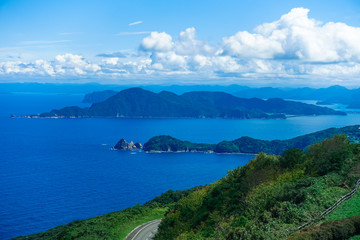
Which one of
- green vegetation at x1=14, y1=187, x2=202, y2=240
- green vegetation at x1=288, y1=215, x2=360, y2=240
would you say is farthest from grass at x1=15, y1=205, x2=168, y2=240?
green vegetation at x1=288, y1=215, x2=360, y2=240

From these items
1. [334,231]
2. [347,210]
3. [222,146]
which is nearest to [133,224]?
[347,210]

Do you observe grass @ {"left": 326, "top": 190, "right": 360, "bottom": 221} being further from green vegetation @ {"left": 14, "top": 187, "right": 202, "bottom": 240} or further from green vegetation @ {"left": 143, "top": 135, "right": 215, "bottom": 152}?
green vegetation @ {"left": 143, "top": 135, "right": 215, "bottom": 152}

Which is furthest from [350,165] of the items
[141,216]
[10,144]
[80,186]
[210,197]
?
[10,144]

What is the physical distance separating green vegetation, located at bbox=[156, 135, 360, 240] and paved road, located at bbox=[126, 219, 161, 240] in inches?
143

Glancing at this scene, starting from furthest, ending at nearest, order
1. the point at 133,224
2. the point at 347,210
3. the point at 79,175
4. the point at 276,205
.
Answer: the point at 79,175, the point at 133,224, the point at 276,205, the point at 347,210

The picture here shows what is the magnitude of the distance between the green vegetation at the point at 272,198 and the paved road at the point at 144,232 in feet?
12.0

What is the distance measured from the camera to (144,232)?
32000 millimetres

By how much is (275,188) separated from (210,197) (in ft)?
27.6

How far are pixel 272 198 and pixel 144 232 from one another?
1609 cm

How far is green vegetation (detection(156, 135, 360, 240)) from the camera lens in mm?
16891

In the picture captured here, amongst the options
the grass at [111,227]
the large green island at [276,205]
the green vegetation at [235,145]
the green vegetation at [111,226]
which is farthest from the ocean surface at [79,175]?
the large green island at [276,205]

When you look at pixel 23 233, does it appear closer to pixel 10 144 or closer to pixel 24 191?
pixel 24 191

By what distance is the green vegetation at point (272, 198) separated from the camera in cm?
1689

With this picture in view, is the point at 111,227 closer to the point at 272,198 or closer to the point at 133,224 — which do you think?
the point at 133,224
